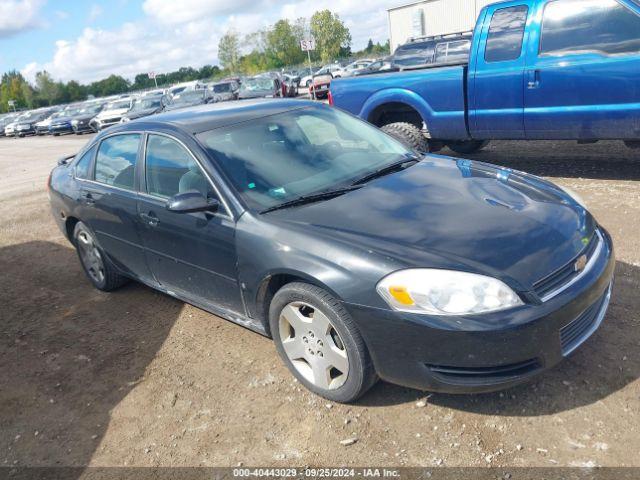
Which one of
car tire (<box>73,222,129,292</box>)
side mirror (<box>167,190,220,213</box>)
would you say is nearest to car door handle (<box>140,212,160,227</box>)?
side mirror (<box>167,190,220,213</box>)

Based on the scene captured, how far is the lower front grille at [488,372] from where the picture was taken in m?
2.57

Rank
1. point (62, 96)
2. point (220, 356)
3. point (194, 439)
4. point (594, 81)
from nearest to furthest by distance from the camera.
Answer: point (194, 439) → point (220, 356) → point (594, 81) → point (62, 96)

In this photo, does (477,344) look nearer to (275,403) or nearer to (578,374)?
(578,374)

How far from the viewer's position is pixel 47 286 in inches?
217

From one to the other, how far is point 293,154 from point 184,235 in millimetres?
882

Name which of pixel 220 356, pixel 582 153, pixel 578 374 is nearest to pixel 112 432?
pixel 220 356

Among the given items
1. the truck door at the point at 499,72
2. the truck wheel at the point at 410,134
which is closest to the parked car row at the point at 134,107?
the truck wheel at the point at 410,134

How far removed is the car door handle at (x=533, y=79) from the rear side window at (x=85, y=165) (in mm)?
4696

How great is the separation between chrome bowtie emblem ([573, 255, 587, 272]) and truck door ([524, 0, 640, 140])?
370 cm

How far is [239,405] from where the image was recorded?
10.4ft

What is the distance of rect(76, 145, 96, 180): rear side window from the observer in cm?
479

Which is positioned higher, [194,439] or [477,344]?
[477,344]

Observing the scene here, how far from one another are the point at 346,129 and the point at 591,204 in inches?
115

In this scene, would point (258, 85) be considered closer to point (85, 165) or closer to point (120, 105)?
point (120, 105)
